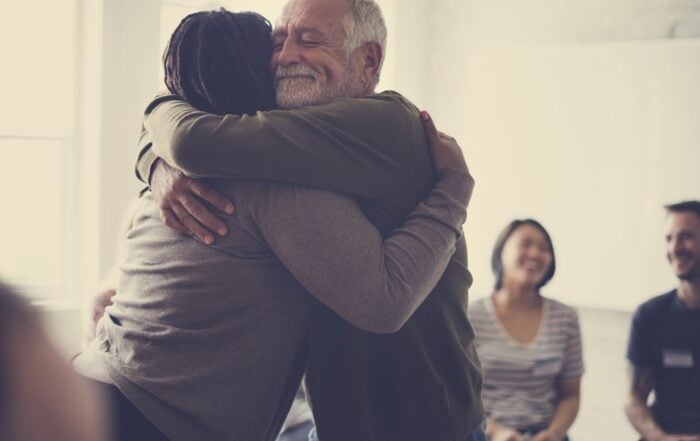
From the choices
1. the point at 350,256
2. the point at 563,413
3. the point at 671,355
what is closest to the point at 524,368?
the point at 563,413

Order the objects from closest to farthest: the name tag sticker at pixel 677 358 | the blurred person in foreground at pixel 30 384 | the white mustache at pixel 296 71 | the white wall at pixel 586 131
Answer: the blurred person in foreground at pixel 30 384
the white mustache at pixel 296 71
the name tag sticker at pixel 677 358
the white wall at pixel 586 131

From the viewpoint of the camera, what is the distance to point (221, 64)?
151 centimetres

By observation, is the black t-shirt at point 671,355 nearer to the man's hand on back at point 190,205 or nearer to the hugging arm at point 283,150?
the hugging arm at point 283,150

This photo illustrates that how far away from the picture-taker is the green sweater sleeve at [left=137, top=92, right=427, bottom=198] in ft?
4.74

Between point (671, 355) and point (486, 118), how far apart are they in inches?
87.7

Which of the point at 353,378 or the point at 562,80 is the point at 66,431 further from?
the point at 562,80

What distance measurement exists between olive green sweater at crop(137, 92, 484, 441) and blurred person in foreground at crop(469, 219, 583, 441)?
75.9 inches

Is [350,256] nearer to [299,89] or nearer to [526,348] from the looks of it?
[299,89]

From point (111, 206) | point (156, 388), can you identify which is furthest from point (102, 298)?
point (111, 206)

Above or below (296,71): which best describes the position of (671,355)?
below

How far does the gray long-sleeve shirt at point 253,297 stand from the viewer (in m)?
1.43

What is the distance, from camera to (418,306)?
1.52 metres

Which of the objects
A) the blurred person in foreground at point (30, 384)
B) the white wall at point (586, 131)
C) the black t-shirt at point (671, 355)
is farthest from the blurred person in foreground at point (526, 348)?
the blurred person in foreground at point (30, 384)

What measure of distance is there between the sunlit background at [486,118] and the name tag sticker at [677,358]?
133 centimetres
